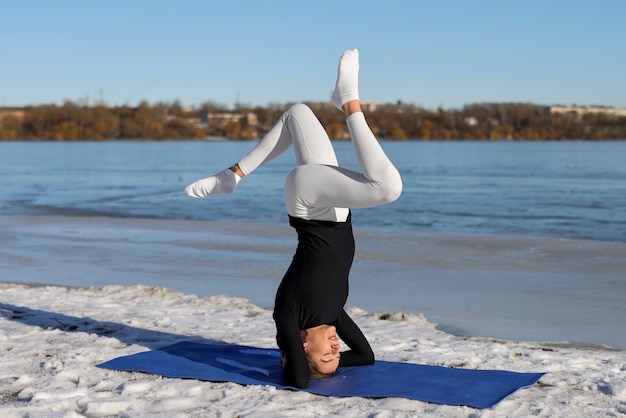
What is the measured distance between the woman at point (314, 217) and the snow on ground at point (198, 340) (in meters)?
0.37

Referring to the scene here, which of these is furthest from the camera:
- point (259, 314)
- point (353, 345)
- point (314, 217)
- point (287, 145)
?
point (259, 314)

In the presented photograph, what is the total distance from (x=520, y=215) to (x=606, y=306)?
36.3 feet

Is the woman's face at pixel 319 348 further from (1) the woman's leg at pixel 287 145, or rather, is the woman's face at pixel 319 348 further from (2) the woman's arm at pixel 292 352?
(1) the woman's leg at pixel 287 145

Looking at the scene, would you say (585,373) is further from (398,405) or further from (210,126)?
(210,126)

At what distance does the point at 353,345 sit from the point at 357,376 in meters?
0.28

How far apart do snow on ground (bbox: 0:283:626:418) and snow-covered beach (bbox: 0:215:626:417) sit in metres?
0.01

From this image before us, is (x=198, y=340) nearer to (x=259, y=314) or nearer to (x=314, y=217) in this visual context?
(x=259, y=314)

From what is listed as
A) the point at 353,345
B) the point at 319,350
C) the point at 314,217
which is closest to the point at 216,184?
the point at 314,217

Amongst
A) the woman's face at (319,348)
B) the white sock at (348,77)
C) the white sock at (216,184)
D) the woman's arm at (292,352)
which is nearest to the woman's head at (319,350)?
the woman's face at (319,348)

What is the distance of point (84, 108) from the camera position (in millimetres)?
137375


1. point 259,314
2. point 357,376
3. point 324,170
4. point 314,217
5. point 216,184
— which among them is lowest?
point 259,314

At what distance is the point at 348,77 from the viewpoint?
474 cm

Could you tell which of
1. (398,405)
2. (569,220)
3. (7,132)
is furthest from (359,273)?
(7,132)

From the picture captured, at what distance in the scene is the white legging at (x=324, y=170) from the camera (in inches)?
183
